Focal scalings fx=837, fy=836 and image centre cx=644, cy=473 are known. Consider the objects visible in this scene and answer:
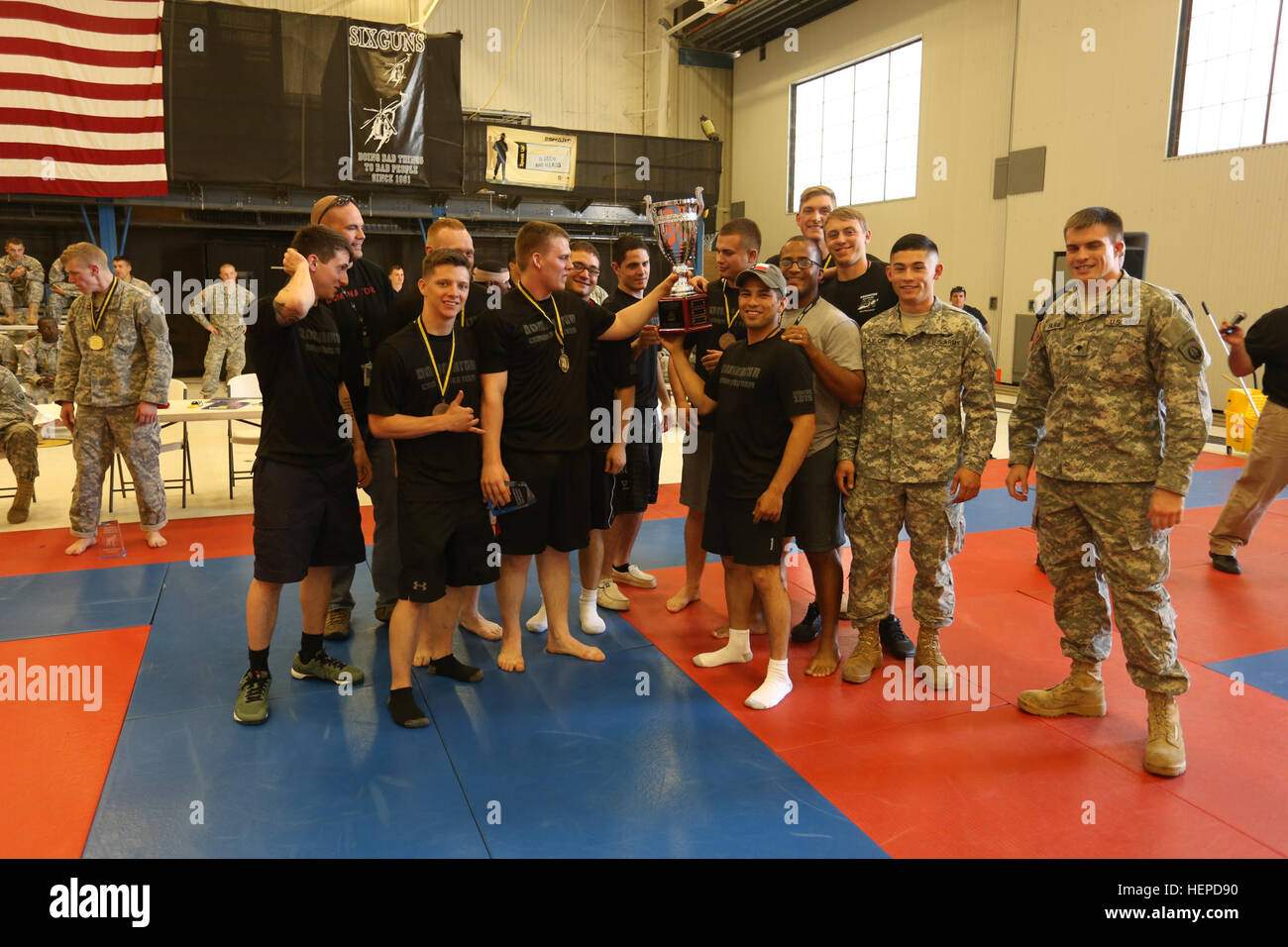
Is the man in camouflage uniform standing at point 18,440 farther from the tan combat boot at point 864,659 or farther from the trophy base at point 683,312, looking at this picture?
the tan combat boot at point 864,659


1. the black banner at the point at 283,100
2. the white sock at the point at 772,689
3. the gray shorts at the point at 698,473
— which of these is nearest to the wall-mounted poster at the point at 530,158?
the black banner at the point at 283,100

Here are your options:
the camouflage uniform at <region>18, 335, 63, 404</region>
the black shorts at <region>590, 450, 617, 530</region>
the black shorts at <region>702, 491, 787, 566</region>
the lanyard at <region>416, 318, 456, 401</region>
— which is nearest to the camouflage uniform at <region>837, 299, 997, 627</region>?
the black shorts at <region>702, 491, 787, 566</region>

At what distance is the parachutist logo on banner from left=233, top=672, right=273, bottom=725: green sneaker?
1137 cm

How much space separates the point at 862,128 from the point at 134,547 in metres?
16.9

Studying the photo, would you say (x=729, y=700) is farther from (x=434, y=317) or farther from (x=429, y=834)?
(x=434, y=317)

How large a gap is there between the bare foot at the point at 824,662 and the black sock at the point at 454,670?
152 cm

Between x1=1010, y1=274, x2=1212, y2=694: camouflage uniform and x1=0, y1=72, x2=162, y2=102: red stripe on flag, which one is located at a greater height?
x1=0, y1=72, x2=162, y2=102: red stripe on flag

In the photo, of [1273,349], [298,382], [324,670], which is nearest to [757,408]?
[298,382]

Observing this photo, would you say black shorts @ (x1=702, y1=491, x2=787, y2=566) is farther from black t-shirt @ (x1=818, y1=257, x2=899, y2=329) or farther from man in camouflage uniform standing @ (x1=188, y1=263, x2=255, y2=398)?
man in camouflage uniform standing @ (x1=188, y1=263, x2=255, y2=398)

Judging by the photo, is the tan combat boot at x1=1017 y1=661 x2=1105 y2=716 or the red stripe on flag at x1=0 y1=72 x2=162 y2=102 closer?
the tan combat boot at x1=1017 y1=661 x2=1105 y2=716

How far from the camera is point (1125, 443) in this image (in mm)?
3051

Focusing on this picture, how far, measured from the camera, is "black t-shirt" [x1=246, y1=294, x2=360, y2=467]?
3.24 m

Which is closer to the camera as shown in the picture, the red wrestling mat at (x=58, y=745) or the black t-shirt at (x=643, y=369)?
the red wrestling mat at (x=58, y=745)

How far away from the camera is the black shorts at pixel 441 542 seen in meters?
3.33
